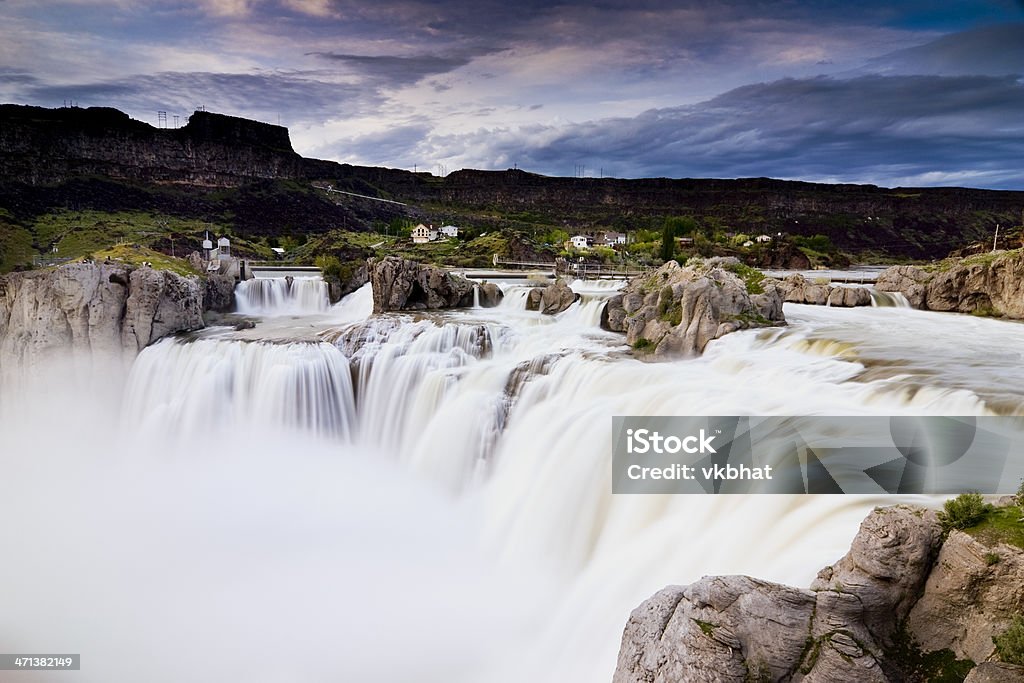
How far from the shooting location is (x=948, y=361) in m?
16.2

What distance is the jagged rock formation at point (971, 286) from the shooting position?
25.7m

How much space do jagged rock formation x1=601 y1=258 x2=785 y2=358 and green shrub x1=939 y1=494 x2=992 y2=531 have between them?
43.3 feet

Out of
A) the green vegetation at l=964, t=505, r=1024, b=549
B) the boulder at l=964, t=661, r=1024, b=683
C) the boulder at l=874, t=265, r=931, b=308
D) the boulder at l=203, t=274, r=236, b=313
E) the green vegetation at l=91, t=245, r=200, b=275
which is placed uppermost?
the green vegetation at l=91, t=245, r=200, b=275

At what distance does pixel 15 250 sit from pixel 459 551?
7206 cm

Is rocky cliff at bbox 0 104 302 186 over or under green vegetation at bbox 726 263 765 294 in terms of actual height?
over

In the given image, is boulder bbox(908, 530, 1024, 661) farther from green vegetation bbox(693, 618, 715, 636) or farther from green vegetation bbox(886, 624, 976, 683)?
green vegetation bbox(693, 618, 715, 636)

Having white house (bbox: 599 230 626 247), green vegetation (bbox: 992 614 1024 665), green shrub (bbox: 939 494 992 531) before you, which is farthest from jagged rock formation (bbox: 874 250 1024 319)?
white house (bbox: 599 230 626 247)

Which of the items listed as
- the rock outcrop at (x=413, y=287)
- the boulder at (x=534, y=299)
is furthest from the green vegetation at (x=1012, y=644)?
the rock outcrop at (x=413, y=287)

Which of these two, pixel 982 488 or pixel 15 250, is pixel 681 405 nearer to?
pixel 982 488

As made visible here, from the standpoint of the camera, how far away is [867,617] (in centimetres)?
579

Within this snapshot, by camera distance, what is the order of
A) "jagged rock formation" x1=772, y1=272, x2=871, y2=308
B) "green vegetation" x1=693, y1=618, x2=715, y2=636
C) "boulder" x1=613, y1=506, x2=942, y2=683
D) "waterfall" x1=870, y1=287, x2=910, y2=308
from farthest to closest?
"jagged rock formation" x1=772, y1=272, x2=871, y2=308 < "waterfall" x1=870, y1=287, x2=910, y2=308 < "green vegetation" x1=693, y1=618, x2=715, y2=636 < "boulder" x1=613, y1=506, x2=942, y2=683

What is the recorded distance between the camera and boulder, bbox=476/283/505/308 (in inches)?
1348

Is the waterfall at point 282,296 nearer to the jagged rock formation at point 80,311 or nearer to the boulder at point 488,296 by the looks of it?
the jagged rock formation at point 80,311

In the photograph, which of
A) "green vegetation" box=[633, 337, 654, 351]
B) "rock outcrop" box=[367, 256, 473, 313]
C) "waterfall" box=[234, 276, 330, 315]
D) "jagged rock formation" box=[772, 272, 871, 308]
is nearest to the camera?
"green vegetation" box=[633, 337, 654, 351]
